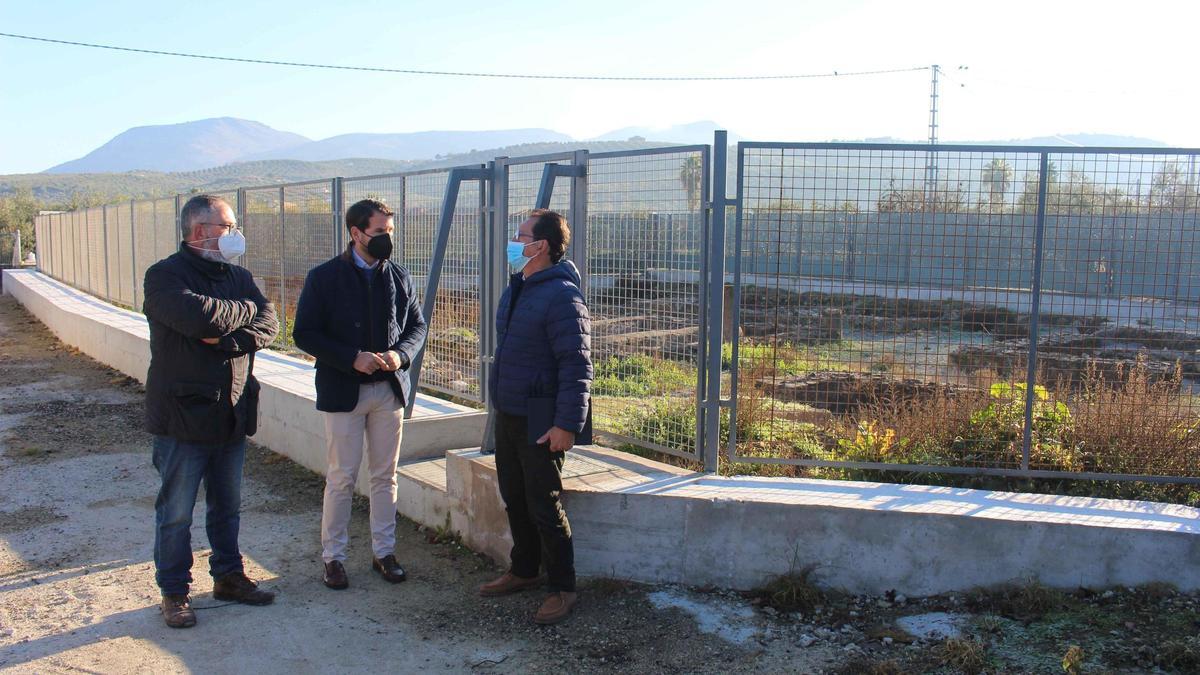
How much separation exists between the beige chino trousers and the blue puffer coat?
81 centimetres

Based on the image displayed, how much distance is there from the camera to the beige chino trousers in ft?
16.6

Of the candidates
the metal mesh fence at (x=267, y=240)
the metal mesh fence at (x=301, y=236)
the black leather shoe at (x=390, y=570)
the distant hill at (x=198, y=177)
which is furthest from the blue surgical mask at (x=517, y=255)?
the distant hill at (x=198, y=177)

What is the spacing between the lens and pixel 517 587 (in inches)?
198

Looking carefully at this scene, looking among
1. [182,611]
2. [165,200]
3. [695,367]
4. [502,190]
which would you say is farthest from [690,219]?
[165,200]

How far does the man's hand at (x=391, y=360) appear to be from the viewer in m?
4.92

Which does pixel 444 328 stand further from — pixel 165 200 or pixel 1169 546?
pixel 165 200

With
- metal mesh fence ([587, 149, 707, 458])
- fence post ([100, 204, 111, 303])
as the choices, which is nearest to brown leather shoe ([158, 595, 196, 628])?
metal mesh fence ([587, 149, 707, 458])

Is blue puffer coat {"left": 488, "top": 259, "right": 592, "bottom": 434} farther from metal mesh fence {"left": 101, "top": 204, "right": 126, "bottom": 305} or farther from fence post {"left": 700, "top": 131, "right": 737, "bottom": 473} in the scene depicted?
metal mesh fence {"left": 101, "top": 204, "right": 126, "bottom": 305}

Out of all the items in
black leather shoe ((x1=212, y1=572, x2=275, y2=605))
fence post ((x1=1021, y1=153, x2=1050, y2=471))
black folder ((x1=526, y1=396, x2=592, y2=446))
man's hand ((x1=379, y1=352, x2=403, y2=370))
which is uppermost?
fence post ((x1=1021, y1=153, x2=1050, y2=471))

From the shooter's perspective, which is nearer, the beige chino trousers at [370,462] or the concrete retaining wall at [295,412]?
the beige chino trousers at [370,462]

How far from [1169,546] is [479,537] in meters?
3.63

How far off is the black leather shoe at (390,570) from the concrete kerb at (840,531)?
1.72ft

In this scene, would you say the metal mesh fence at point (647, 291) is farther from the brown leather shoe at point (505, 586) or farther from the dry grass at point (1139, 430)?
the dry grass at point (1139, 430)

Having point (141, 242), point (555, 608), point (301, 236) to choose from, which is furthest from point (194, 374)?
point (141, 242)
